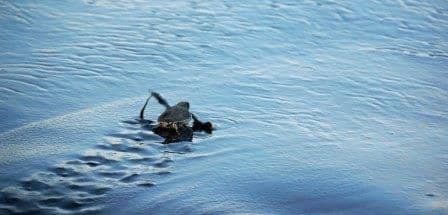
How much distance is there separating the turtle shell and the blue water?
0.24 metres

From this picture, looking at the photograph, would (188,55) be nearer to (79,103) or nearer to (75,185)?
(79,103)

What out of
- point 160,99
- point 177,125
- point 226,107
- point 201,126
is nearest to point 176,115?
point 177,125

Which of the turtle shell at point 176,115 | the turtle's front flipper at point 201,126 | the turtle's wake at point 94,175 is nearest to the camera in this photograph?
the turtle's wake at point 94,175

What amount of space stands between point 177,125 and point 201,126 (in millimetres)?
264

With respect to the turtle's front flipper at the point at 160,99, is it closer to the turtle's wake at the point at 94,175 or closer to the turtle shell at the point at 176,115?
the turtle shell at the point at 176,115

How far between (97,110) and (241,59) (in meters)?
2.76

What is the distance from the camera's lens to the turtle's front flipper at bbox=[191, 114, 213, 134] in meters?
5.84

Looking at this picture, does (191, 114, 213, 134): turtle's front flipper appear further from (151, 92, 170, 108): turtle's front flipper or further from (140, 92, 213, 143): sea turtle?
(151, 92, 170, 108): turtle's front flipper

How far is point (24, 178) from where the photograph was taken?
182 inches

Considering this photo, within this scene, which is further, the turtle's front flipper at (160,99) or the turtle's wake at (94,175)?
the turtle's front flipper at (160,99)

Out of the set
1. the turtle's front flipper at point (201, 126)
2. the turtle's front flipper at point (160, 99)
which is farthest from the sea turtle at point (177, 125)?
the turtle's front flipper at point (160, 99)

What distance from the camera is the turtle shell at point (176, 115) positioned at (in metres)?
5.67

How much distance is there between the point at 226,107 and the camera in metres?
6.61

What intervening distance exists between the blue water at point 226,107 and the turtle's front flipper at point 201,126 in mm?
104
